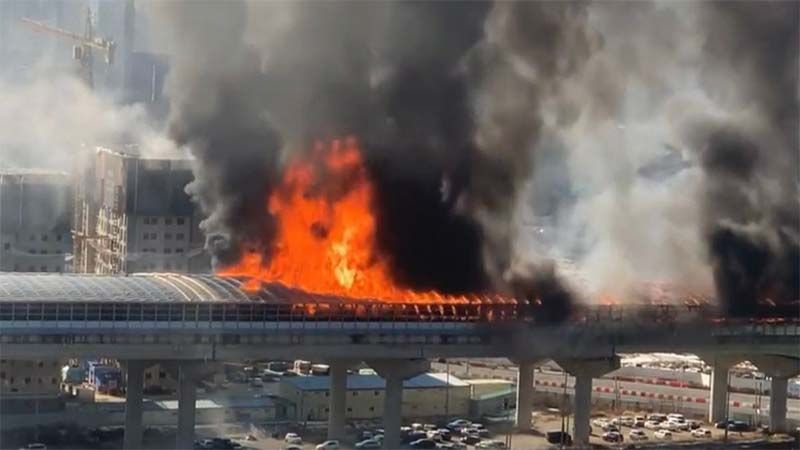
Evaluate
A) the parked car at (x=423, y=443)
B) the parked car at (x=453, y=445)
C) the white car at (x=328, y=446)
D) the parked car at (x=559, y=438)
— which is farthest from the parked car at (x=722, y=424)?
the white car at (x=328, y=446)

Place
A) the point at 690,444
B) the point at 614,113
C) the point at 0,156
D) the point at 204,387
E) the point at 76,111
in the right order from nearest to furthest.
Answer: the point at 690,444, the point at 204,387, the point at 614,113, the point at 0,156, the point at 76,111

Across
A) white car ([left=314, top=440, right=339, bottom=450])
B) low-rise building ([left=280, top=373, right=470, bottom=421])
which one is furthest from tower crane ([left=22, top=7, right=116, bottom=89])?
white car ([left=314, top=440, right=339, bottom=450])

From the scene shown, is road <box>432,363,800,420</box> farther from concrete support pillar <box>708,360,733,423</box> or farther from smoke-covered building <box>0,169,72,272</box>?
smoke-covered building <box>0,169,72,272</box>

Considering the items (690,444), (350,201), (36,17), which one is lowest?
(690,444)

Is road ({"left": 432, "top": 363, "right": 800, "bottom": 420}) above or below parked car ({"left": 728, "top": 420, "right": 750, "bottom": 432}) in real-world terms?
A: above

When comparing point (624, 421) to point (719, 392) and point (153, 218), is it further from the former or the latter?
point (153, 218)

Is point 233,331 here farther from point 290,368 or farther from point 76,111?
point 76,111

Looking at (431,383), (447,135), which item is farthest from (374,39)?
(431,383)

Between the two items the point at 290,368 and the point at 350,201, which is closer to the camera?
the point at 350,201

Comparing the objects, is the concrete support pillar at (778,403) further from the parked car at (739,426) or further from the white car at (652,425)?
the white car at (652,425)
